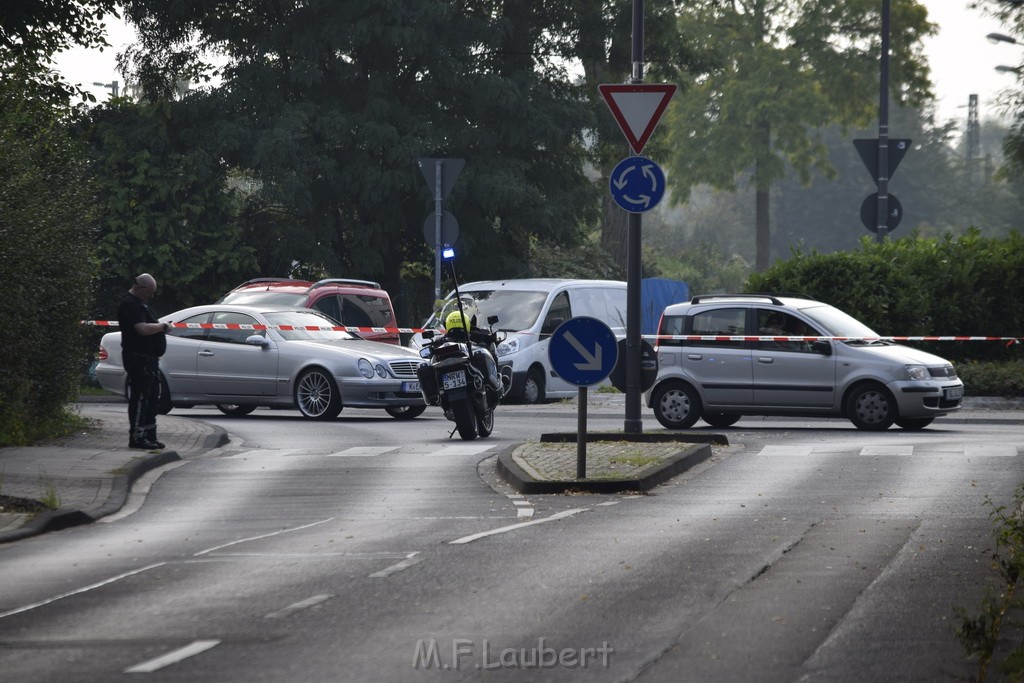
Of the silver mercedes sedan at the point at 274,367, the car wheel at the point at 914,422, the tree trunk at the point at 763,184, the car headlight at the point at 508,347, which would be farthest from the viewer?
the tree trunk at the point at 763,184

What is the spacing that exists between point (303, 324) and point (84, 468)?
28.5 ft

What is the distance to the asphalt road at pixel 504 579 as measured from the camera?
6.63 metres

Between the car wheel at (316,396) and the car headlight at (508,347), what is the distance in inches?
150

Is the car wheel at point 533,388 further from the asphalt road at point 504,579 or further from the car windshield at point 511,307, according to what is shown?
the asphalt road at point 504,579

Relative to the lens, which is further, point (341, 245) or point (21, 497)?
point (341, 245)

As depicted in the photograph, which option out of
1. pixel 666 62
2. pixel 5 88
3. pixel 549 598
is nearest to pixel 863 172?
pixel 666 62

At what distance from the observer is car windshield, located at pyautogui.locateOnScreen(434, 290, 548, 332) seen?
85.7 ft

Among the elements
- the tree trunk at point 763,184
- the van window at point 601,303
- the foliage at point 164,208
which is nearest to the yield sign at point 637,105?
the van window at point 601,303

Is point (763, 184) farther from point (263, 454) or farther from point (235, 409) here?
point (263, 454)

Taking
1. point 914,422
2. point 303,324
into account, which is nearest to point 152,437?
point 303,324

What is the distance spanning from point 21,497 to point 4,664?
582cm

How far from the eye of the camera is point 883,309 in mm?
26703

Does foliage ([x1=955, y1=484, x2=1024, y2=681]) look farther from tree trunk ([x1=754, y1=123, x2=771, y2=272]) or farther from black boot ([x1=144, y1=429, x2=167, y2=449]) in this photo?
tree trunk ([x1=754, y1=123, x2=771, y2=272])

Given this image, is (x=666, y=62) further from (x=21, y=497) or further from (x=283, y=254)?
(x=21, y=497)
